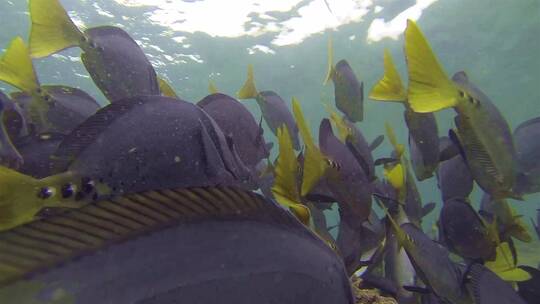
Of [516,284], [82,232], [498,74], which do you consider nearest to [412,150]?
[516,284]

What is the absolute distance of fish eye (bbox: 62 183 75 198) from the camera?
1.39 metres

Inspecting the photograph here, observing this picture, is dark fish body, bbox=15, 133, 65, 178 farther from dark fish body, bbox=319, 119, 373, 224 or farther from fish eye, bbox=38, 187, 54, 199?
dark fish body, bbox=319, 119, 373, 224

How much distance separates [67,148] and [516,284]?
290 cm

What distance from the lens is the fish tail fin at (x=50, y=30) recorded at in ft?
7.61

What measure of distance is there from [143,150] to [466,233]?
2088 mm

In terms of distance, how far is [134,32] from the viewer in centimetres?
1869

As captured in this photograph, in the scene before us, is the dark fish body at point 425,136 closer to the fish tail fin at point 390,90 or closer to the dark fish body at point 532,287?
the fish tail fin at point 390,90

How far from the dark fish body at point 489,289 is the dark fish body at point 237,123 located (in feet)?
4.32

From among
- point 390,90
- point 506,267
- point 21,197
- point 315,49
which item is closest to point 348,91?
point 390,90

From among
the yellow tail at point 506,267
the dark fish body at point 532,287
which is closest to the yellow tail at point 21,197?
the yellow tail at point 506,267

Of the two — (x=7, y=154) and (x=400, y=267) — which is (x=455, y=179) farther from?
(x=7, y=154)

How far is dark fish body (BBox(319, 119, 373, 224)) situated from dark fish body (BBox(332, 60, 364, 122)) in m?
1.66

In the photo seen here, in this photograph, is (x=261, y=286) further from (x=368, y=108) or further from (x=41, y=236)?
(x=368, y=108)

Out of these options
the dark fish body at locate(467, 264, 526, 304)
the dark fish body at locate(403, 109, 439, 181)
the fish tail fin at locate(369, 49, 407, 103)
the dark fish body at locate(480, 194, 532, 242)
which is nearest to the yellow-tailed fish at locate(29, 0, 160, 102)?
the fish tail fin at locate(369, 49, 407, 103)
